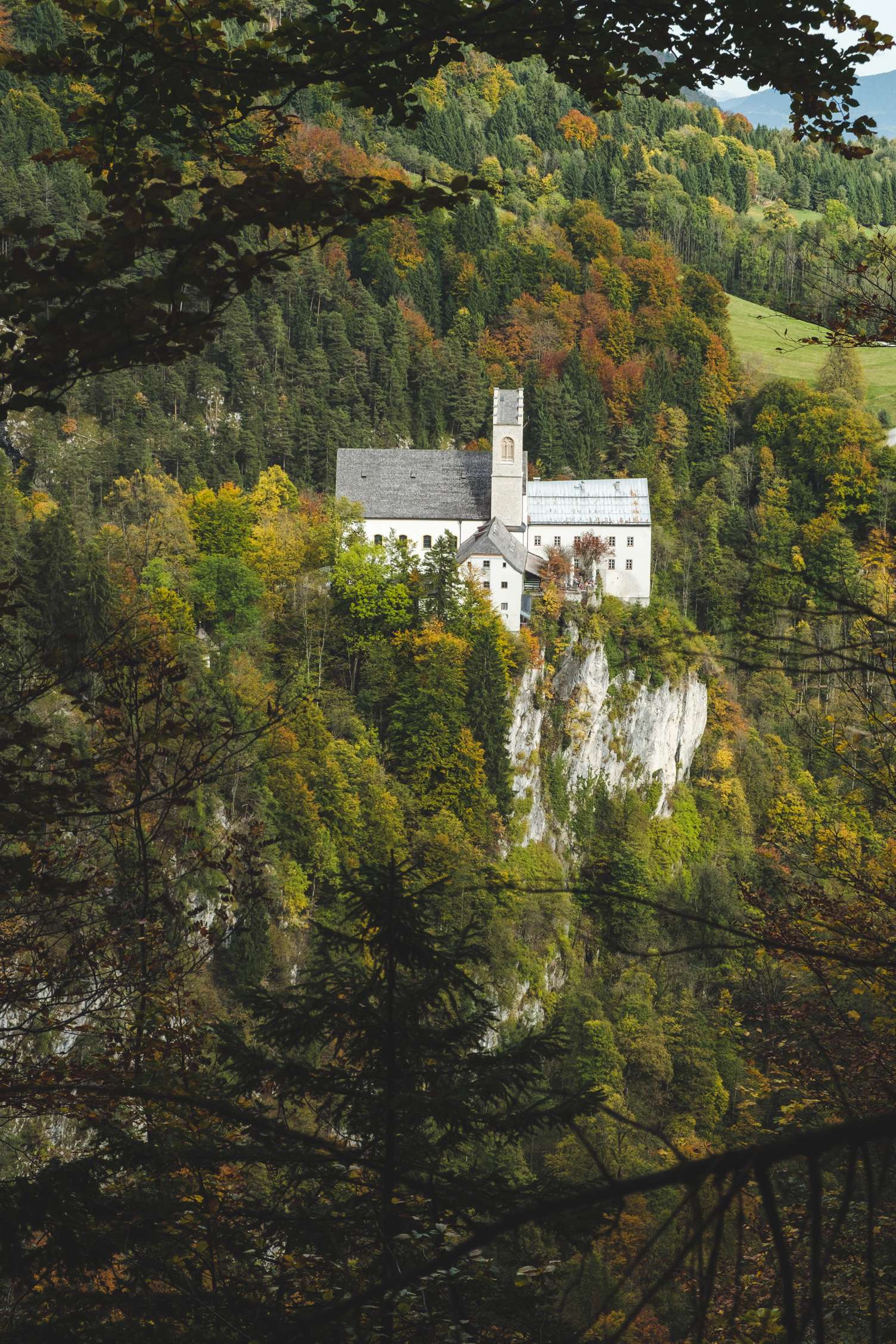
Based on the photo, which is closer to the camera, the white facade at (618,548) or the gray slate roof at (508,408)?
the gray slate roof at (508,408)

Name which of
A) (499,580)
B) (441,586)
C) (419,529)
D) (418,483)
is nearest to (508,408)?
(418,483)

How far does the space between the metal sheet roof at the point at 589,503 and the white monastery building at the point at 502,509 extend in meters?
0.04

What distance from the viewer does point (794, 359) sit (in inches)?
4026

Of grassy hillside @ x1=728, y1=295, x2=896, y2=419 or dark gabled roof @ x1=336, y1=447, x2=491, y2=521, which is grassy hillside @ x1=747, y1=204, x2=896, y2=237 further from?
dark gabled roof @ x1=336, y1=447, x2=491, y2=521

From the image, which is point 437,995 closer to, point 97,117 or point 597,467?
point 97,117

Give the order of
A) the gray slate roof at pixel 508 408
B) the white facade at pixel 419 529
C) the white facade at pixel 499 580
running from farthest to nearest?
the gray slate roof at pixel 508 408 → the white facade at pixel 419 529 → the white facade at pixel 499 580

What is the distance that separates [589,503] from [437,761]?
1620 cm

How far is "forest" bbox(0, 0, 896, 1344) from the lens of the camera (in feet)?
18.6

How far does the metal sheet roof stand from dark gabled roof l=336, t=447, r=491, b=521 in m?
3.01

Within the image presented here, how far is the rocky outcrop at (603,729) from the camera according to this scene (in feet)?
187

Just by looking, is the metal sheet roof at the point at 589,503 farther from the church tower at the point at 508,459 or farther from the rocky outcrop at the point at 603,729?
the rocky outcrop at the point at 603,729

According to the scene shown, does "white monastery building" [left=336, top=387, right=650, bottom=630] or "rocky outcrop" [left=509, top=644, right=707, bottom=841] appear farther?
"rocky outcrop" [left=509, top=644, right=707, bottom=841]

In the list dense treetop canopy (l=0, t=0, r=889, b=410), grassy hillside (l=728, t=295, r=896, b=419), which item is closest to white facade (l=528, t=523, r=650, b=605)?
grassy hillside (l=728, t=295, r=896, b=419)

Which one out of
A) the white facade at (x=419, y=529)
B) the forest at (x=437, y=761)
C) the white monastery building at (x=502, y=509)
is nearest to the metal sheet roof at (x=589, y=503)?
the white monastery building at (x=502, y=509)
